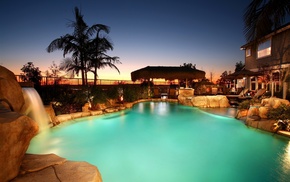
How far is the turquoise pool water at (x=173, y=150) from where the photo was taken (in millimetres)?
3246

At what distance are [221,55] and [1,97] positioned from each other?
23446mm

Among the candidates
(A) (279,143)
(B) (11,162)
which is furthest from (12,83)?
(A) (279,143)

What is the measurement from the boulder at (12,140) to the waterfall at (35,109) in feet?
14.6

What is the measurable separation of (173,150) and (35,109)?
4997 mm

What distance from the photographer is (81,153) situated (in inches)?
164

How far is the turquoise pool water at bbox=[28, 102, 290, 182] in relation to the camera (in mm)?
3246

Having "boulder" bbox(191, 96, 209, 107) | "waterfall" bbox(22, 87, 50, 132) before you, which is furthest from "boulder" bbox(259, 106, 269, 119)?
"waterfall" bbox(22, 87, 50, 132)

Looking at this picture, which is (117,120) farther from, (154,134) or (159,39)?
(159,39)

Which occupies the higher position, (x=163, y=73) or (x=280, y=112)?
(x=163, y=73)

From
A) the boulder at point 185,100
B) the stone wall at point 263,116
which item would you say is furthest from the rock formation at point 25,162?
the boulder at point 185,100

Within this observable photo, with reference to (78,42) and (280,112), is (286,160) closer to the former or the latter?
(280,112)

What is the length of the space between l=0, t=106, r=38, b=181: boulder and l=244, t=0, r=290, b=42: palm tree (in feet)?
15.7

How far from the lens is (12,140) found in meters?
1.68

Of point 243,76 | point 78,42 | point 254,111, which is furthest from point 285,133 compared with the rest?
point 78,42
